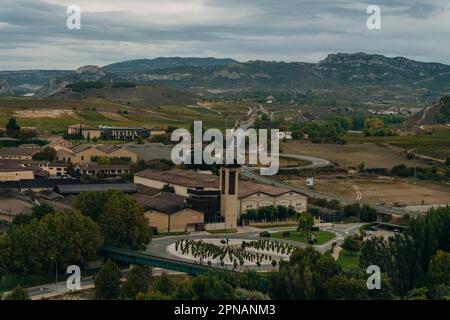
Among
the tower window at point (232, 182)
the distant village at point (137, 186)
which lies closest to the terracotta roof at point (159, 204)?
the distant village at point (137, 186)

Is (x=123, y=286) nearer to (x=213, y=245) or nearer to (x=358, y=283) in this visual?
(x=358, y=283)

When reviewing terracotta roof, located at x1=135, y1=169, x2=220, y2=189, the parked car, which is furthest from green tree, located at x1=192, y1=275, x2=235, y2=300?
terracotta roof, located at x1=135, y1=169, x2=220, y2=189

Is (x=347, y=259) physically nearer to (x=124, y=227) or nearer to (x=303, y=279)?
(x=124, y=227)

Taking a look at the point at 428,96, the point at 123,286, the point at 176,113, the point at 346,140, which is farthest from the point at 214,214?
the point at 428,96

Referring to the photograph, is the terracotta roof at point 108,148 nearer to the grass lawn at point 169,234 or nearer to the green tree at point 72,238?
the grass lawn at point 169,234
